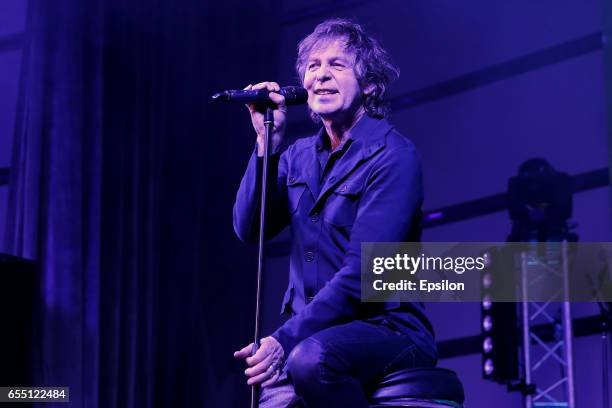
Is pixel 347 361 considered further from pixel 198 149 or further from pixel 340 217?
pixel 198 149

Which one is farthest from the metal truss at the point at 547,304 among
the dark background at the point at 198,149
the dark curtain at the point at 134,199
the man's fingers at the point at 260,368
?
the man's fingers at the point at 260,368

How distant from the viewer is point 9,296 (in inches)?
141

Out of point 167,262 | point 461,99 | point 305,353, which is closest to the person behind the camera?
point 305,353

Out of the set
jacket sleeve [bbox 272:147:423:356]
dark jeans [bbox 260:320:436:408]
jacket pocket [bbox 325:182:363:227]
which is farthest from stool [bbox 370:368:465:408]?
jacket pocket [bbox 325:182:363:227]

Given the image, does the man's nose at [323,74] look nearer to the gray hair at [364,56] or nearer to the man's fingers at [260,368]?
the gray hair at [364,56]

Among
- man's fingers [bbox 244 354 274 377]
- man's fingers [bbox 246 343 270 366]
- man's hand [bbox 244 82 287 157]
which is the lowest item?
man's fingers [bbox 244 354 274 377]

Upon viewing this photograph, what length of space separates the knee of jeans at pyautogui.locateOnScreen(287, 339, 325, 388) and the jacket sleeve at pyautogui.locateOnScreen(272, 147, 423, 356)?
0.07m

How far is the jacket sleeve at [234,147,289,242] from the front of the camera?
7.16ft

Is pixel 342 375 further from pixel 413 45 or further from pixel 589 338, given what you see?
pixel 413 45

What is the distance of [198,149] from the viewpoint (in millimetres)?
Answer: 4652

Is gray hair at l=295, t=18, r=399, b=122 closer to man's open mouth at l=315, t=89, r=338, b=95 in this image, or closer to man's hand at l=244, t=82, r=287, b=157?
man's open mouth at l=315, t=89, r=338, b=95

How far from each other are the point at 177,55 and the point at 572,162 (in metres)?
2.15

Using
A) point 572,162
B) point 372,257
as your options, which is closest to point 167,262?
point 572,162

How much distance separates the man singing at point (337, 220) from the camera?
187cm
